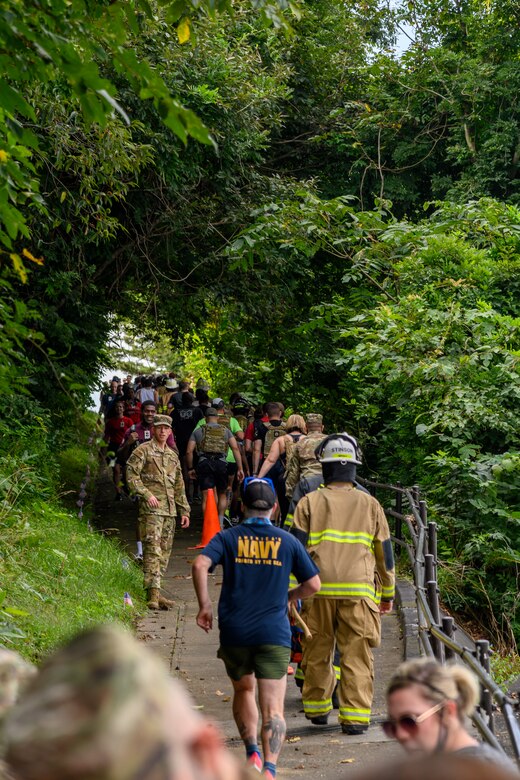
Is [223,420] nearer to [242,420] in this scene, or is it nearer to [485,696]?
[242,420]

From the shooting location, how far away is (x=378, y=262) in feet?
52.1

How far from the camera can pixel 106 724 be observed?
3.62 feet

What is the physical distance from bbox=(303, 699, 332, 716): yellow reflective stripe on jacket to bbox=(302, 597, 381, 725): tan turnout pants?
0.49 ft

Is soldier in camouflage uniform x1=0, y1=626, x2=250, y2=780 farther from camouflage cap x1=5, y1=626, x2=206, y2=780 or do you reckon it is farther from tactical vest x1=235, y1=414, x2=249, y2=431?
tactical vest x1=235, y1=414, x2=249, y2=431

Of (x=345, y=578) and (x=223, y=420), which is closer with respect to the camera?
(x=345, y=578)

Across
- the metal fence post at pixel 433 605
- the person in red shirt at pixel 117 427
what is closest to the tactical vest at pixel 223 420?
the person in red shirt at pixel 117 427

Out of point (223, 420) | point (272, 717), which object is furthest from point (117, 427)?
point (272, 717)

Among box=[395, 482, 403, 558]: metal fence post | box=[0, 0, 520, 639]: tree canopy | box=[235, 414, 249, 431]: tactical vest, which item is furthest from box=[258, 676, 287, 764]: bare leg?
box=[235, 414, 249, 431]: tactical vest

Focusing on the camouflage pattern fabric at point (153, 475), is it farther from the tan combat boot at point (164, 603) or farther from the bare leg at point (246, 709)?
the bare leg at point (246, 709)

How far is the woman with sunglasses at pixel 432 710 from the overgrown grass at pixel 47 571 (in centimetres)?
356

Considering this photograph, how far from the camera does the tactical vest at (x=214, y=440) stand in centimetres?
1530

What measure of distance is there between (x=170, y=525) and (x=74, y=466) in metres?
10.5

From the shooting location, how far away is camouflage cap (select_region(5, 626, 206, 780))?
1.11 m

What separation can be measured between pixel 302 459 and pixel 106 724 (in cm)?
1036
